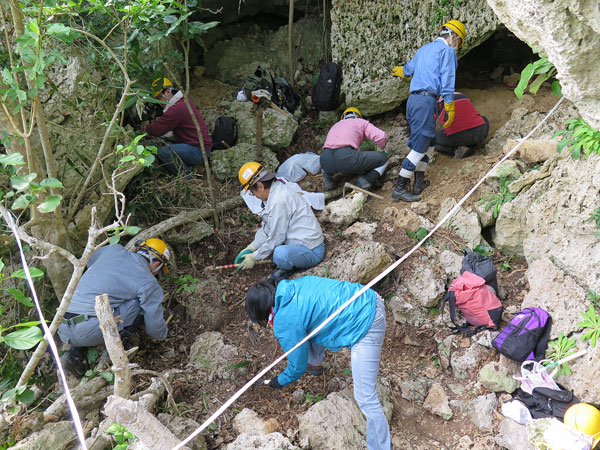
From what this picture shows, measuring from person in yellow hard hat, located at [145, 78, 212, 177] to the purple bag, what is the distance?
415 centimetres

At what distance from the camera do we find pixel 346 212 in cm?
552

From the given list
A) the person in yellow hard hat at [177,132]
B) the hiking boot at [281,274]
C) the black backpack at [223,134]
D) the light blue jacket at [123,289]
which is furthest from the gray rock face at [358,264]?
the black backpack at [223,134]

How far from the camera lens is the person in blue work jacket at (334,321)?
10.4 feet

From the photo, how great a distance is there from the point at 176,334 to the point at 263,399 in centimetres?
130

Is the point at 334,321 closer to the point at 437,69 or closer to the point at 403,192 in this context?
the point at 403,192

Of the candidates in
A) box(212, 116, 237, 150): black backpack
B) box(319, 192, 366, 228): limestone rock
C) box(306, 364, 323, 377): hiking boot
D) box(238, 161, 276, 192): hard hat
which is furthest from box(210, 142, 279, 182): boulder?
box(306, 364, 323, 377): hiking boot

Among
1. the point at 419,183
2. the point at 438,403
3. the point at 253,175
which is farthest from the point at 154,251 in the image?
the point at 419,183

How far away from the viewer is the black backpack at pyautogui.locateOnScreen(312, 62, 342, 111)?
23.5ft

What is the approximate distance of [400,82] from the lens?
269 inches

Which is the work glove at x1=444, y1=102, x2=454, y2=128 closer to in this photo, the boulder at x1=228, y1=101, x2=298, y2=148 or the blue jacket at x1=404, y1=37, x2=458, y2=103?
the blue jacket at x1=404, y1=37, x2=458, y2=103

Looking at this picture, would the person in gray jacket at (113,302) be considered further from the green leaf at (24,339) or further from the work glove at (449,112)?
the work glove at (449,112)

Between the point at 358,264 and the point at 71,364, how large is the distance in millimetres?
2817

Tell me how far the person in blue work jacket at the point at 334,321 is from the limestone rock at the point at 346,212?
2227mm

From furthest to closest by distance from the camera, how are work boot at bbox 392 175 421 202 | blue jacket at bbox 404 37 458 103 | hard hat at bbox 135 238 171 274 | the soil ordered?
1. work boot at bbox 392 175 421 202
2. blue jacket at bbox 404 37 458 103
3. hard hat at bbox 135 238 171 274
4. the soil
